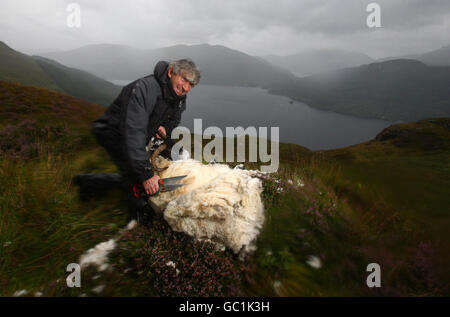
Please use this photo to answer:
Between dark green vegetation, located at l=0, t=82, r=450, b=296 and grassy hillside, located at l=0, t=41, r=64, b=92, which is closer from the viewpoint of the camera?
dark green vegetation, located at l=0, t=82, r=450, b=296

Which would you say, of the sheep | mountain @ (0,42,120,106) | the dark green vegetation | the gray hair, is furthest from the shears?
mountain @ (0,42,120,106)

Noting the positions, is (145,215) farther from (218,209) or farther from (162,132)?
(162,132)

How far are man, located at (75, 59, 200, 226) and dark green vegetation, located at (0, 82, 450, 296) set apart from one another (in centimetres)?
51

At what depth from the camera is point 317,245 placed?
12.3 feet

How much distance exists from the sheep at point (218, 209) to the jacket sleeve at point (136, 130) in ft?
2.84

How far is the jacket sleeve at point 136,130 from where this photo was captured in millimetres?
3684

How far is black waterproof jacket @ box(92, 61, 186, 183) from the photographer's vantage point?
12.2ft

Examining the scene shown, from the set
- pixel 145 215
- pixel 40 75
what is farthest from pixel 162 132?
pixel 40 75

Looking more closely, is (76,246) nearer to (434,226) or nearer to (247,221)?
(247,221)

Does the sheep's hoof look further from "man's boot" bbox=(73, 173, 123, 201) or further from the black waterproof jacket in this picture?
"man's boot" bbox=(73, 173, 123, 201)

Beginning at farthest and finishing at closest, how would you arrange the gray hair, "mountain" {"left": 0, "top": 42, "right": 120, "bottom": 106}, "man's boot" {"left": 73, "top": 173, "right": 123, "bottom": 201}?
"mountain" {"left": 0, "top": 42, "right": 120, "bottom": 106}
"man's boot" {"left": 73, "top": 173, "right": 123, "bottom": 201}
the gray hair

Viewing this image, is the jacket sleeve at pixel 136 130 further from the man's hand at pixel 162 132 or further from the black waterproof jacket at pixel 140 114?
the man's hand at pixel 162 132

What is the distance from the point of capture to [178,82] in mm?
4086
